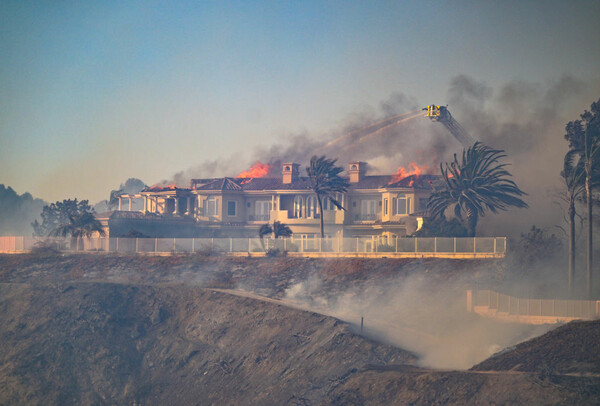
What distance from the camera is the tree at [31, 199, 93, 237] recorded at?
10019 cm

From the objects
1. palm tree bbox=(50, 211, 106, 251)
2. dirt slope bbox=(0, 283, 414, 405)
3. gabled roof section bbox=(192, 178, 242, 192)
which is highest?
gabled roof section bbox=(192, 178, 242, 192)

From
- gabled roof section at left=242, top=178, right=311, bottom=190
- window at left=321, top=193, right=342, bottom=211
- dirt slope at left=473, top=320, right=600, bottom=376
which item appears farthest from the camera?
gabled roof section at left=242, top=178, right=311, bottom=190

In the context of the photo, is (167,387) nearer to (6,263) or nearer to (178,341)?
(178,341)

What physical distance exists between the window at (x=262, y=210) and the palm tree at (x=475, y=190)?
81.0 feet

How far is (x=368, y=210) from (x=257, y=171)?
23.0m

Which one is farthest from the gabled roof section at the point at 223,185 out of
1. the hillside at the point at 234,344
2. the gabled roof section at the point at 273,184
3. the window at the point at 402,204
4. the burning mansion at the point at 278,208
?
the window at the point at 402,204

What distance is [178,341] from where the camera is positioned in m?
54.2

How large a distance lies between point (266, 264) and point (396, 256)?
12.2 metres

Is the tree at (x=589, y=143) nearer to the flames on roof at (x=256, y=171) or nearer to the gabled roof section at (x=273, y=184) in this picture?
the gabled roof section at (x=273, y=184)

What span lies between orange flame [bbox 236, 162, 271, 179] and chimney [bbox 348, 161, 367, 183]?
52.0 feet

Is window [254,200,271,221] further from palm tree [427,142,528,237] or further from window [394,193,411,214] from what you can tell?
palm tree [427,142,528,237]

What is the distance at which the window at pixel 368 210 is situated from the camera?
86325mm

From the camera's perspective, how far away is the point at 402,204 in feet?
274

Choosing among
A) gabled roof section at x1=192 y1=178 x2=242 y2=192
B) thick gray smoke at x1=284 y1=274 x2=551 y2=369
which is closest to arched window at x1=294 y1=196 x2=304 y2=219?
gabled roof section at x1=192 y1=178 x2=242 y2=192
